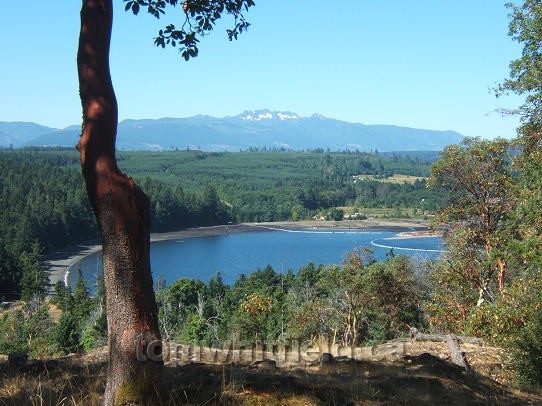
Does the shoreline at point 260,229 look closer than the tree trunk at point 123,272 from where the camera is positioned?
No

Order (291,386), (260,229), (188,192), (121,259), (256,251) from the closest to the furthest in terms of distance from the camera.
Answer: (121,259), (291,386), (256,251), (260,229), (188,192)

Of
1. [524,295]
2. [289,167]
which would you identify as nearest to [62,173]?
[289,167]

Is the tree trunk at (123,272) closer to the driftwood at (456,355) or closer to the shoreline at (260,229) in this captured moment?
the driftwood at (456,355)

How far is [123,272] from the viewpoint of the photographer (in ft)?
9.55

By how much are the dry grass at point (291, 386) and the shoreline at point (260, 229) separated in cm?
6226

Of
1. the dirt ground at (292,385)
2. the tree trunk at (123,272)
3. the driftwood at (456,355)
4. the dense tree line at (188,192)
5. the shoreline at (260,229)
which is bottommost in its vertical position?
the shoreline at (260,229)

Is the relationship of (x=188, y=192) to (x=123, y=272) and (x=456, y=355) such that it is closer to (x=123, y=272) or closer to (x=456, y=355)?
(x=456, y=355)

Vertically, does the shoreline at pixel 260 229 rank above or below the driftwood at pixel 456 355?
below

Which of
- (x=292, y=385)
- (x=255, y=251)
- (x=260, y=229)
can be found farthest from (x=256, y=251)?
Answer: (x=292, y=385)

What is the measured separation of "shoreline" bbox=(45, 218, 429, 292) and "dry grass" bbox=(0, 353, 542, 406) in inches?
2451

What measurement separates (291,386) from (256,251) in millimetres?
67046

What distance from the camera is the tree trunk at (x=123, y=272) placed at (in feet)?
9.53

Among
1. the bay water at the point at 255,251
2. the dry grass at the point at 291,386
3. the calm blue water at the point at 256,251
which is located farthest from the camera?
the calm blue water at the point at 256,251

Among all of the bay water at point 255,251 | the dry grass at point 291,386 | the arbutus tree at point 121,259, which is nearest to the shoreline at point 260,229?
the bay water at point 255,251
